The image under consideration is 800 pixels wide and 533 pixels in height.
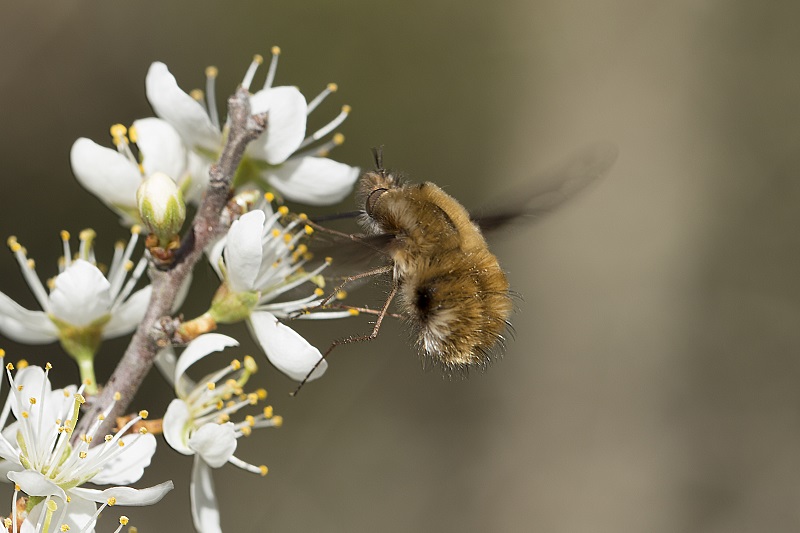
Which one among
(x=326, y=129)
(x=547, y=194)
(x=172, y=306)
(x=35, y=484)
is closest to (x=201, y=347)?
(x=172, y=306)

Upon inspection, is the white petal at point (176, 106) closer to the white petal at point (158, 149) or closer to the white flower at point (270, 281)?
the white petal at point (158, 149)

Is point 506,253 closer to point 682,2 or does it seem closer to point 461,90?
point 461,90

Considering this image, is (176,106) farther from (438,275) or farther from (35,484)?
(35,484)

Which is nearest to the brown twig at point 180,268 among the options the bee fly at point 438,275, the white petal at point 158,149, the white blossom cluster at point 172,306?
the white blossom cluster at point 172,306

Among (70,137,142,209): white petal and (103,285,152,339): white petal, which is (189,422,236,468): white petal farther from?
(70,137,142,209): white petal

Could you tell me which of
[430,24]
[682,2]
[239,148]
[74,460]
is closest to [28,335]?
[74,460]

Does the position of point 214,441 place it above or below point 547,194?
below
